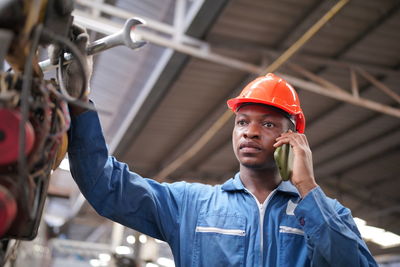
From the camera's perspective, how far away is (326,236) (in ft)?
5.46

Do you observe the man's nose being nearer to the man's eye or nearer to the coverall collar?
the man's eye

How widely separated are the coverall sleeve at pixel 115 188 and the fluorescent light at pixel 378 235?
36.8 ft

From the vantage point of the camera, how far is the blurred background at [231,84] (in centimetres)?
530

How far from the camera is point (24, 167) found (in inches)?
40.6

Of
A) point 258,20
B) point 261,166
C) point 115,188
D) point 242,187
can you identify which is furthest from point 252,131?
point 258,20

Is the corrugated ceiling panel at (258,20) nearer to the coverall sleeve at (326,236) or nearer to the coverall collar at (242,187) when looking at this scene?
the coverall collar at (242,187)

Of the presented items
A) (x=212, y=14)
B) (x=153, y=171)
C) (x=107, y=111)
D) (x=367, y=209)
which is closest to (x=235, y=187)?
(x=212, y=14)

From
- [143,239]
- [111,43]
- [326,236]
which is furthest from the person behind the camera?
[143,239]

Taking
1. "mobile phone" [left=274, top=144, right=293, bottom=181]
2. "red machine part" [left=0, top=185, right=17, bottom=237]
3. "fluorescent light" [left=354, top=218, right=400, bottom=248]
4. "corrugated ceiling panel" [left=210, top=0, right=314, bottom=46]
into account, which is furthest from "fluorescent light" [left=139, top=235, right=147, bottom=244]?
"red machine part" [left=0, top=185, right=17, bottom=237]

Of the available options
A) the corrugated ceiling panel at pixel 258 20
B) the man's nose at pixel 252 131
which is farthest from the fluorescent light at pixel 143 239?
the man's nose at pixel 252 131

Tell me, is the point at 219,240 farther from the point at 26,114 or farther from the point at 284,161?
the point at 26,114

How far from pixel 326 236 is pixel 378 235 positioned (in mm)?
12317

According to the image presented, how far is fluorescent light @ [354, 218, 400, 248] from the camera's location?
1234 cm

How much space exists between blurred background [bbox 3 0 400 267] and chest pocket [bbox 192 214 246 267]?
2297mm
